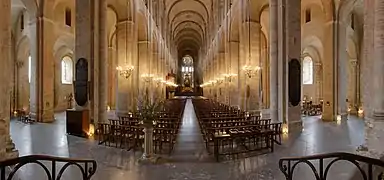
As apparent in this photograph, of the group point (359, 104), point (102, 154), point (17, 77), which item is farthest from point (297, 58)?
point (17, 77)

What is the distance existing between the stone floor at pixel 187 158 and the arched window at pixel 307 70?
22.3m

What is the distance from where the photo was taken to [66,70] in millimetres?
34094

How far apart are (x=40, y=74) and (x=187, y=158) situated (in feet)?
49.8

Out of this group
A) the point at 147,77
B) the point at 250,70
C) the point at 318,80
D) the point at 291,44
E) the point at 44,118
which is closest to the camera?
the point at 291,44

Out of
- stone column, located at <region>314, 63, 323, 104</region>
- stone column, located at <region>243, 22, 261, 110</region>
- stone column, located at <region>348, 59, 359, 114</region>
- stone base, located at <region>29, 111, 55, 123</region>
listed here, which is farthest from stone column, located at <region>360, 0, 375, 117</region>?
stone column, located at <region>314, 63, 323, 104</region>

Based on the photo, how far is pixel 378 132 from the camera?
7.86 meters

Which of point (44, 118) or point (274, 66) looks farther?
point (44, 118)

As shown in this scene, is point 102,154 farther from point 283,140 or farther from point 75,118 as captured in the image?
point 283,140

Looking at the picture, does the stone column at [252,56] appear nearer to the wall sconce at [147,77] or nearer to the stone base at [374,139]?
the wall sconce at [147,77]

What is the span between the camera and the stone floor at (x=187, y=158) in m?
7.57

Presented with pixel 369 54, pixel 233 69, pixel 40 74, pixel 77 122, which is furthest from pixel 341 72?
pixel 40 74

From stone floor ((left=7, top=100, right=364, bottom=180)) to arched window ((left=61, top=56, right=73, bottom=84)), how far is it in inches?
787

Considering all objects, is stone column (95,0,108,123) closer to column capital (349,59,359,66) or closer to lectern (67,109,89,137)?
lectern (67,109,89,137)

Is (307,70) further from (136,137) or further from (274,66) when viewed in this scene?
(136,137)
